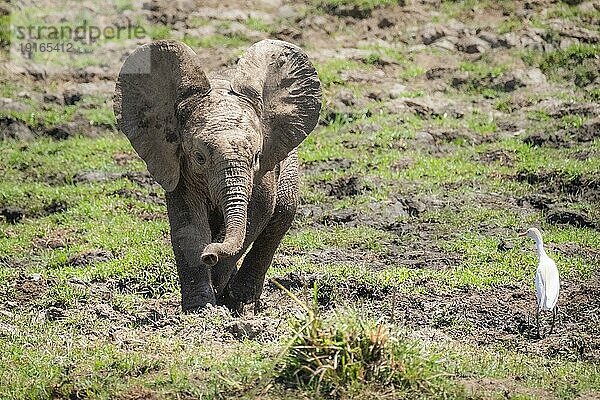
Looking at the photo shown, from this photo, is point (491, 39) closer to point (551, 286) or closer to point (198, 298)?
point (551, 286)

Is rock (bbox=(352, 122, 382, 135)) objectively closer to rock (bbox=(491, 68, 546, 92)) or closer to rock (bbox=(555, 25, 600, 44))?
rock (bbox=(491, 68, 546, 92))

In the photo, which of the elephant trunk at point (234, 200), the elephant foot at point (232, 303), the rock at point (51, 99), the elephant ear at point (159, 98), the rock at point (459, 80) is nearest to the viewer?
the elephant trunk at point (234, 200)

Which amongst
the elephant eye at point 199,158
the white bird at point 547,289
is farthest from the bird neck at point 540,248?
A: the elephant eye at point 199,158

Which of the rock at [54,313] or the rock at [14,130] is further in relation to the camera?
→ the rock at [14,130]

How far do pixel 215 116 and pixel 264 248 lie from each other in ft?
5.20

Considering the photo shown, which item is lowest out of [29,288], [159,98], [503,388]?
[29,288]

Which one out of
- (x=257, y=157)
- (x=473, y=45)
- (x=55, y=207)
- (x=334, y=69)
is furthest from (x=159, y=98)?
(x=473, y=45)

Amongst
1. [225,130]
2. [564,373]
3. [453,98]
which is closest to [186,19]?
[453,98]

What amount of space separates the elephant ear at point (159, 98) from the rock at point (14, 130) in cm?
702

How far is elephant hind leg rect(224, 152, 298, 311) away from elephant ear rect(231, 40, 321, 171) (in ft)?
1.61

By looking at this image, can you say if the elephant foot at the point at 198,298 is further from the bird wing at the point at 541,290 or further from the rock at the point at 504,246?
the rock at the point at 504,246

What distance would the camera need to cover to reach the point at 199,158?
27.8ft

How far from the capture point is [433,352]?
714 cm

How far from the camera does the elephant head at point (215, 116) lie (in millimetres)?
8319
